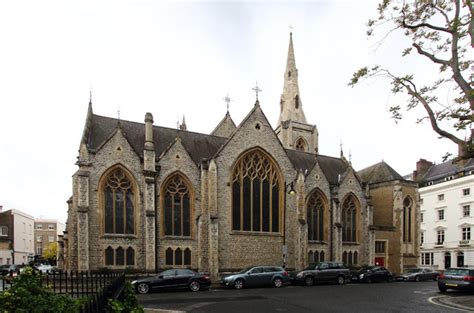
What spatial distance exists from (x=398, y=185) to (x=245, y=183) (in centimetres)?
1633

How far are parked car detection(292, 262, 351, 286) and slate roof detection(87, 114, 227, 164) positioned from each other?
10.6 meters

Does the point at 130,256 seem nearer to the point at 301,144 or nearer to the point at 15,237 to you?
the point at 301,144

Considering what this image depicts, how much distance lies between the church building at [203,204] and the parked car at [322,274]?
10.5 feet

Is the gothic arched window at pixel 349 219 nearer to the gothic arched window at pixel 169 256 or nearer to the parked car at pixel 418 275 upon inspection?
the parked car at pixel 418 275

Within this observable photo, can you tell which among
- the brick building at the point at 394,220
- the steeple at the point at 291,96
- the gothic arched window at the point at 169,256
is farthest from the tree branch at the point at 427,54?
the steeple at the point at 291,96

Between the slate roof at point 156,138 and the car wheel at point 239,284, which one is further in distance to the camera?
the slate roof at point 156,138

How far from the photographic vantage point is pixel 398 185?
3369cm

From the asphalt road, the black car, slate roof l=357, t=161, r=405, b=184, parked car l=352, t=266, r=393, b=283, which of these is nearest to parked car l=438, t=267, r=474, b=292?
the asphalt road

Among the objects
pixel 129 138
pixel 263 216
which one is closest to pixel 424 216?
pixel 263 216

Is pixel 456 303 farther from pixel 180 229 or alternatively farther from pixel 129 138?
pixel 129 138

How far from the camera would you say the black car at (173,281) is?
1772 cm

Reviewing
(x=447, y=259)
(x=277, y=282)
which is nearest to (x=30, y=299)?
(x=277, y=282)

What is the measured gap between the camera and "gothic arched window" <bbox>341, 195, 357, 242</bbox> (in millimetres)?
31558

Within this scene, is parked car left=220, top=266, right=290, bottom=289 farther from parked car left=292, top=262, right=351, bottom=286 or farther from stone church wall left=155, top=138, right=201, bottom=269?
stone church wall left=155, top=138, right=201, bottom=269
